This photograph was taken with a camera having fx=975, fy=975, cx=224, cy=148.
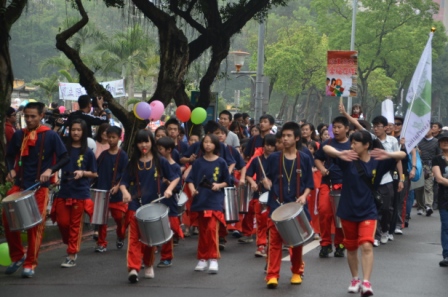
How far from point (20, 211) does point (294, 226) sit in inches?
110

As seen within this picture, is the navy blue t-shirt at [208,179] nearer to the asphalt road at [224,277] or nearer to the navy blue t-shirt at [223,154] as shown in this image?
the asphalt road at [224,277]

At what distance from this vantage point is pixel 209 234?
11.2 metres

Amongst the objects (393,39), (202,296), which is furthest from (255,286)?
(393,39)

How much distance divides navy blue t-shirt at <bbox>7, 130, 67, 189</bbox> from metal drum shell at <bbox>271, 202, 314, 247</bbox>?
261 cm

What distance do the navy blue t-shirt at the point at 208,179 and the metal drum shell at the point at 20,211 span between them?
6.73 feet

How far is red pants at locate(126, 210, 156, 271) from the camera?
10164 millimetres

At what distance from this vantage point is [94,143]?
1416 cm

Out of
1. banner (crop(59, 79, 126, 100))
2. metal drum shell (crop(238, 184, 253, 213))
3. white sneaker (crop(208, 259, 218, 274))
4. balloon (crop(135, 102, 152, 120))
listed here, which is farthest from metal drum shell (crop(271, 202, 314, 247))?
banner (crop(59, 79, 126, 100))

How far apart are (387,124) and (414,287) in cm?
451

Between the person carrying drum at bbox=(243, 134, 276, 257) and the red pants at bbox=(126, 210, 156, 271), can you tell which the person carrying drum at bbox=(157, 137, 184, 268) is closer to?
the red pants at bbox=(126, 210, 156, 271)

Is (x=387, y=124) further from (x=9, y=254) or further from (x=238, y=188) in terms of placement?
(x=9, y=254)

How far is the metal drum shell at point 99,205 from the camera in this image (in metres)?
12.1

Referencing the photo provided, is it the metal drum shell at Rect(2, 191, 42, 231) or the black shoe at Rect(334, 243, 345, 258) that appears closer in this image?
the metal drum shell at Rect(2, 191, 42, 231)

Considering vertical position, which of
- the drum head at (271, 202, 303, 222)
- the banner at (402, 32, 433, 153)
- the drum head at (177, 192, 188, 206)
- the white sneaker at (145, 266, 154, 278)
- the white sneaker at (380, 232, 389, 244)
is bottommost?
the white sneaker at (380, 232, 389, 244)
